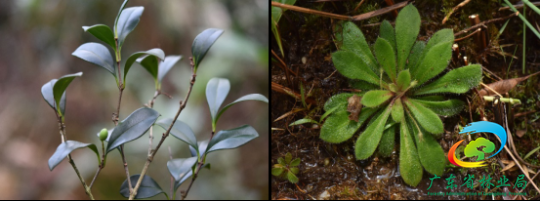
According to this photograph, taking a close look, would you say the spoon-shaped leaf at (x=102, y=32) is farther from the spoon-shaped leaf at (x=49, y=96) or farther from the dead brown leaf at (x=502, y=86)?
the dead brown leaf at (x=502, y=86)

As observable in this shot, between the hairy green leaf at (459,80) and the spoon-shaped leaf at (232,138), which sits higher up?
the hairy green leaf at (459,80)

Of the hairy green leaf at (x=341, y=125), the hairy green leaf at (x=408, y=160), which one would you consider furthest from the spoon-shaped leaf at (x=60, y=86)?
the hairy green leaf at (x=408, y=160)

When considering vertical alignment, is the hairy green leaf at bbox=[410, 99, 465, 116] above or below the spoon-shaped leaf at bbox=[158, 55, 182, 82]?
below

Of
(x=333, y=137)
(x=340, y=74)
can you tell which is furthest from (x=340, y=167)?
(x=340, y=74)

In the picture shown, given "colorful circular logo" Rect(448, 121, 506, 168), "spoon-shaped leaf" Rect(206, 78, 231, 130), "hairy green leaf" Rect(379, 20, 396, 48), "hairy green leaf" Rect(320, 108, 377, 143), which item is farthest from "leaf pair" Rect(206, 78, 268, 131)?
"colorful circular logo" Rect(448, 121, 506, 168)

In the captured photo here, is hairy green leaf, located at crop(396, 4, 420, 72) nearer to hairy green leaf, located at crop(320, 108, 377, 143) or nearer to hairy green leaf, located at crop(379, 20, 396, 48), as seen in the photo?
hairy green leaf, located at crop(379, 20, 396, 48)

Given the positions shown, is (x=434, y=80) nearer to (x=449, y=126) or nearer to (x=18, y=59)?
(x=449, y=126)

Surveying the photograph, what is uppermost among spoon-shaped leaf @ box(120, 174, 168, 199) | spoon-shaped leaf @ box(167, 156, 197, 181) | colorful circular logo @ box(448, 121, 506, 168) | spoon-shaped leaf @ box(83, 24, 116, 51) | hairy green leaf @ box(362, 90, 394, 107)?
spoon-shaped leaf @ box(83, 24, 116, 51)
